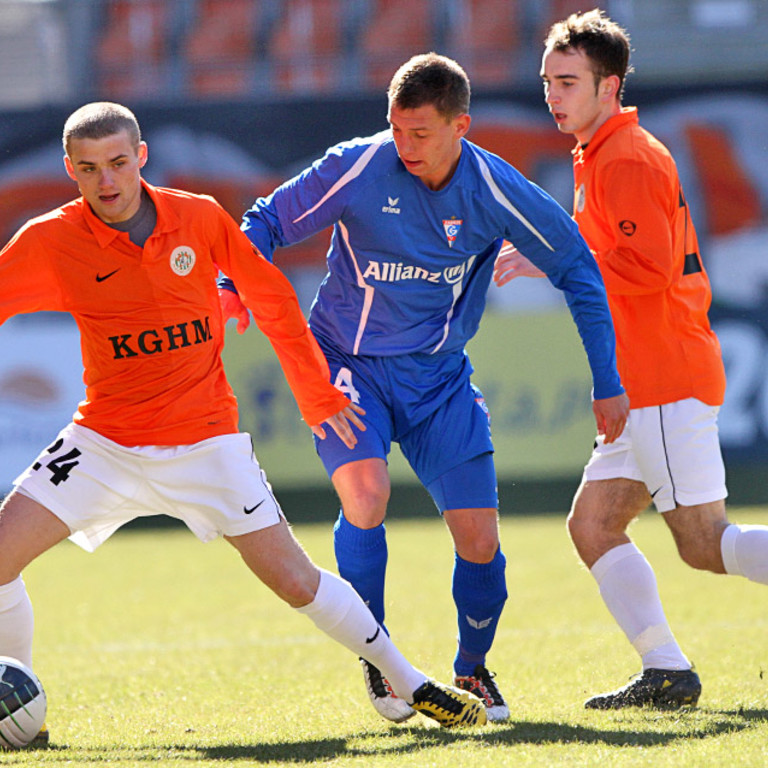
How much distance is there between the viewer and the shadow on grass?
4.21 metres

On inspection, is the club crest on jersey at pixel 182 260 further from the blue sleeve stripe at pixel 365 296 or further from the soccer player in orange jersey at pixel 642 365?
the soccer player in orange jersey at pixel 642 365

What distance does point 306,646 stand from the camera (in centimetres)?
727

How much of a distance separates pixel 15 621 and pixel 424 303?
6.44ft

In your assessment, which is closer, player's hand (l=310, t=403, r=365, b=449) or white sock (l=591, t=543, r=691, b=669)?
player's hand (l=310, t=403, r=365, b=449)

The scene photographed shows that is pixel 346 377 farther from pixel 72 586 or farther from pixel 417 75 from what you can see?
pixel 72 586

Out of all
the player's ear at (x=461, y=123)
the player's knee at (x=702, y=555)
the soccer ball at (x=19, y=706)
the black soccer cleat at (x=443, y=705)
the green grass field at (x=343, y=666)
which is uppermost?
the player's ear at (x=461, y=123)

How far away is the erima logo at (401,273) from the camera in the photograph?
504 centimetres

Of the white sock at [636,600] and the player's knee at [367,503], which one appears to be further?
the white sock at [636,600]

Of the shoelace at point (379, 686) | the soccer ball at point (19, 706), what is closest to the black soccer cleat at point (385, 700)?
the shoelace at point (379, 686)

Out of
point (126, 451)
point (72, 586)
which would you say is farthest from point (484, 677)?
point (72, 586)

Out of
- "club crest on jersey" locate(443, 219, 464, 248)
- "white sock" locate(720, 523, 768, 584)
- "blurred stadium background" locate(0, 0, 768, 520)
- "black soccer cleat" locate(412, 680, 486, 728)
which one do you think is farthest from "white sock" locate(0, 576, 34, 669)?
"blurred stadium background" locate(0, 0, 768, 520)

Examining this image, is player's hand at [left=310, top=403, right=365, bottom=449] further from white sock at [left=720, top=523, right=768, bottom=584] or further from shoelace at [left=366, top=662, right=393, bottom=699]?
white sock at [left=720, top=523, right=768, bottom=584]

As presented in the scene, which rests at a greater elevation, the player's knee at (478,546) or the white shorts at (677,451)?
the white shorts at (677,451)

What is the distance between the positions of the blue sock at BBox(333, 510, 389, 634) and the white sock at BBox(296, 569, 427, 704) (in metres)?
0.31
